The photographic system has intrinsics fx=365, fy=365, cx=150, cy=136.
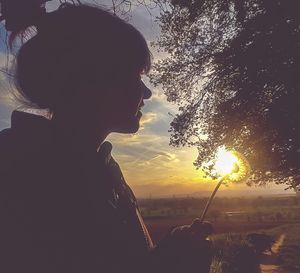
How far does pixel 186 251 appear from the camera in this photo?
181 centimetres

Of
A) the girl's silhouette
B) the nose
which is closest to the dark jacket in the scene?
the girl's silhouette

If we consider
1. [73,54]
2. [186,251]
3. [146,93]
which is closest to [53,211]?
[186,251]

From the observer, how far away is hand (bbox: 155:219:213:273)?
68.1 inches

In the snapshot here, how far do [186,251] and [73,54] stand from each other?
1142 millimetres

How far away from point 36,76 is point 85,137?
0.43 metres

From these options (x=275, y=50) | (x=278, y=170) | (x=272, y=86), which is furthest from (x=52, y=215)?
(x=278, y=170)

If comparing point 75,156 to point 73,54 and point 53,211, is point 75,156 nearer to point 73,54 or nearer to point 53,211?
point 53,211

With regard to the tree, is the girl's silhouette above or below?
below

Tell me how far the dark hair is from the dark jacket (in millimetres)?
311

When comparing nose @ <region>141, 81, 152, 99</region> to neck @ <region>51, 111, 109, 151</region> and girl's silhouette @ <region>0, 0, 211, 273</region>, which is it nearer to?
girl's silhouette @ <region>0, 0, 211, 273</region>

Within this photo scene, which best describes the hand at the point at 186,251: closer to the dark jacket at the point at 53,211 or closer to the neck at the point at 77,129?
the dark jacket at the point at 53,211

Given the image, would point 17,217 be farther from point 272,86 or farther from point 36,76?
point 272,86

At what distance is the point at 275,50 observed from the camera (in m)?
11.5

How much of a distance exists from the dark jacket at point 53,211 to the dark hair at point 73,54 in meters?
0.31
